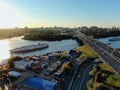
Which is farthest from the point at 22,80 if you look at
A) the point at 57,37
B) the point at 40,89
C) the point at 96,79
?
the point at 57,37

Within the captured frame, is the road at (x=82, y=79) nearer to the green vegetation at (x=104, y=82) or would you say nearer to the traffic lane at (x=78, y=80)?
the traffic lane at (x=78, y=80)

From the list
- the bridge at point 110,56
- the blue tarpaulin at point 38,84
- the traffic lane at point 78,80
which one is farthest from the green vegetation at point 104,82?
the blue tarpaulin at point 38,84

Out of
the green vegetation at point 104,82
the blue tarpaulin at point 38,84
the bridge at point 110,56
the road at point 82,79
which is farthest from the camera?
the bridge at point 110,56

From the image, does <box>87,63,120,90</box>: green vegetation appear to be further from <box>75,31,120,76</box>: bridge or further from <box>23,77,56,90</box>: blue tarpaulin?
<box>23,77,56,90</box>: blue tarpaulin

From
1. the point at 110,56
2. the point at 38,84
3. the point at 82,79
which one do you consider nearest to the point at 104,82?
the point at 82,79

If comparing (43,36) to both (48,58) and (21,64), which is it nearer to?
(48,58)

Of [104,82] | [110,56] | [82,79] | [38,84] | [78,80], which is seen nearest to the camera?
[104,82]

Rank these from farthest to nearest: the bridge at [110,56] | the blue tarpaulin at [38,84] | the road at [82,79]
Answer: the bridge at [110,56], the road at [82,79], the blue tarpaulin at [38,84]

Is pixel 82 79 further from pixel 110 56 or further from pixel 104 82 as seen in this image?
pixel 110 56

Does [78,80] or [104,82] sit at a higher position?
[104,82]

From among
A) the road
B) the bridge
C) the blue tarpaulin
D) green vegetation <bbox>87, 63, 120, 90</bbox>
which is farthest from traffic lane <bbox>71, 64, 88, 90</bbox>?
the bridge

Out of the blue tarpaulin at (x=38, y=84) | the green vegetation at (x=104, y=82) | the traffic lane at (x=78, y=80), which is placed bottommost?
the traffic lane at (x=78, y=80)
